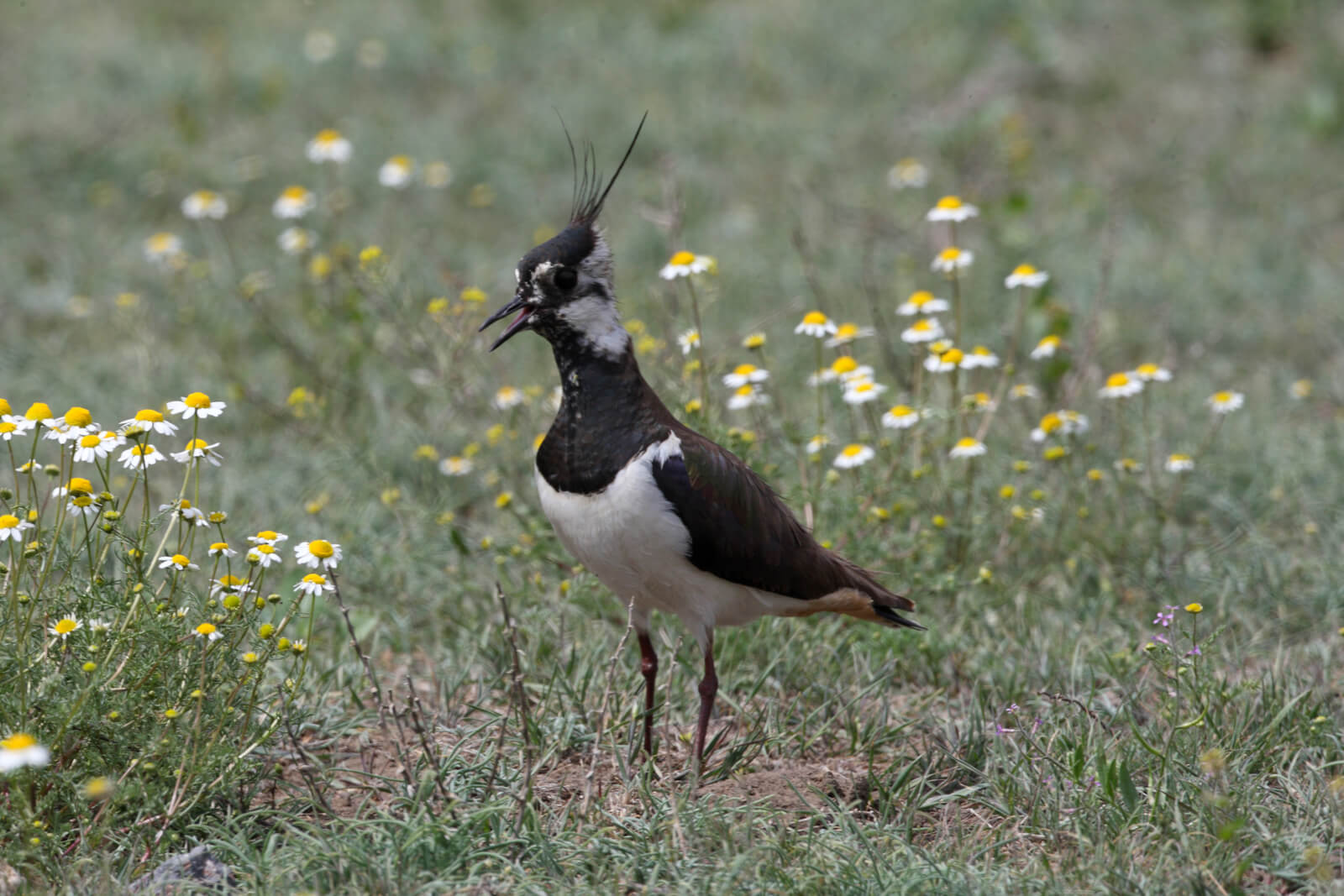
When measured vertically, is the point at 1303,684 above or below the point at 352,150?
below

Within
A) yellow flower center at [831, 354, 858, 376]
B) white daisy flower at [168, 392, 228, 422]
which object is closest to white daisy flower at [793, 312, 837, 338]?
yellow flower center at [831, 354, 858, 376]

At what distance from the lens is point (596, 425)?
132 inches

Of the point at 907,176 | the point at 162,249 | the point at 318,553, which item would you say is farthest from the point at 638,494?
the point at 907,176

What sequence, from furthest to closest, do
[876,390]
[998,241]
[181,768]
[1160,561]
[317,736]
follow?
[998,241] < [1160,561] < [876,390] < [317,736] < [181,768]

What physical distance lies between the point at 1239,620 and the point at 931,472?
1014 millimetres

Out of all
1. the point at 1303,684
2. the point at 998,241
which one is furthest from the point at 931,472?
the point at 998,241

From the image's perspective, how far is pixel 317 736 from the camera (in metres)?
3.54

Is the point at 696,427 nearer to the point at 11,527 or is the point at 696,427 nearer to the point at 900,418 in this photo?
the point at 900,418

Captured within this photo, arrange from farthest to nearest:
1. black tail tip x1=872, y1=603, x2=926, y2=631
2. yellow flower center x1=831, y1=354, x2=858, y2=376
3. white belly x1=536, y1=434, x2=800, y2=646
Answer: yellow flower center x1=831, y1=354, x2=858, y2=376, black tail tip x1=872, y1=603, x2=926, y2=631, white belly x1=536, y1=434, x2=800, y2=646

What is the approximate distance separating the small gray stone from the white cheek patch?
1434mm

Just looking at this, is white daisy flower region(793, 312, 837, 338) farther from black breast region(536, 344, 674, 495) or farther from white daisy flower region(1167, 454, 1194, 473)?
white daisy flower region(1167, 454, 1194, 473)

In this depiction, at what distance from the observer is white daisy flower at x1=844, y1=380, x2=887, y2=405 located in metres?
4.11

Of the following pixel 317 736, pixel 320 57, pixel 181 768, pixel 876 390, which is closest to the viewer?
pixel 181 768

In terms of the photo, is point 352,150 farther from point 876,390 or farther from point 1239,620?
point 1239,620
